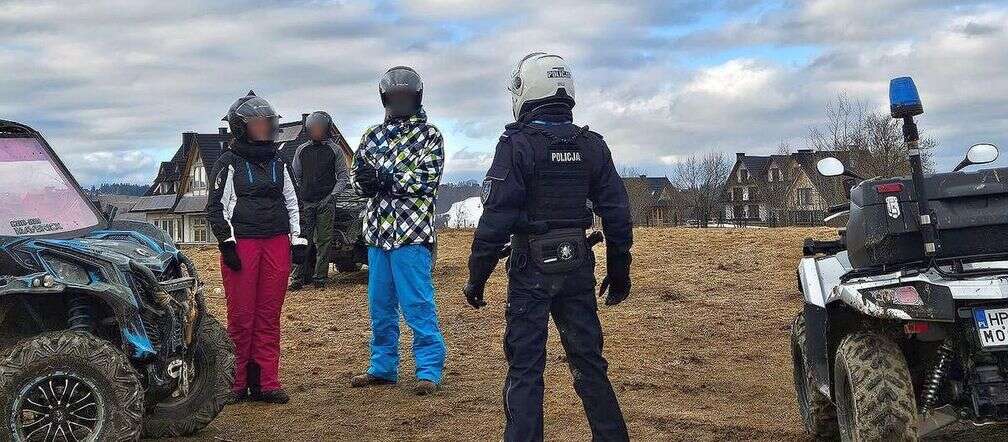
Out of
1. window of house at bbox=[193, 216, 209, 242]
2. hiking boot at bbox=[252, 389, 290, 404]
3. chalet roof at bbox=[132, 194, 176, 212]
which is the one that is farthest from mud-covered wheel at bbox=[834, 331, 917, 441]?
chalet roof at bbox=[132, 194, 176, 212]

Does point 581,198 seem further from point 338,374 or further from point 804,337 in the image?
point 338,374

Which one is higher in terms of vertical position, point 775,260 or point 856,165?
point 856,165

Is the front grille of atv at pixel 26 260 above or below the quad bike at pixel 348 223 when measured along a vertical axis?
below

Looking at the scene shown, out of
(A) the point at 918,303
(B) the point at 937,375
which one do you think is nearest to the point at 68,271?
(A) the point at 918,303

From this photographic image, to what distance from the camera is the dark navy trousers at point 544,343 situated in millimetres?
5020

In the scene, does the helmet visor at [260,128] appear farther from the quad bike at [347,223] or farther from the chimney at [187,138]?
the chimney at [187,138]

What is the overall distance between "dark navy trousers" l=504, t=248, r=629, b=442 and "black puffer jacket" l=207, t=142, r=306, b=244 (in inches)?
95.9

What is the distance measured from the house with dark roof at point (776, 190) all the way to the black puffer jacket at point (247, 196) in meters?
40.1

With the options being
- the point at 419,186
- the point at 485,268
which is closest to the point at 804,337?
the point at 485,268

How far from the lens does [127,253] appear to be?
18.4 ft

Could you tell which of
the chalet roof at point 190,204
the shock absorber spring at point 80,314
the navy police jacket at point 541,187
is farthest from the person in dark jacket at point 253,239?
the chalet roof at point 190,204

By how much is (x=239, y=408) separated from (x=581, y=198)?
3026mm

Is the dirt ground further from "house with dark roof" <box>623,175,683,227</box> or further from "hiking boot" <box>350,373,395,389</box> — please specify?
"house with dark roof" <box>623,175,683,227</box>

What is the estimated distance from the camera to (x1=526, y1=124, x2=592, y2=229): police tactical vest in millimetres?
5086
